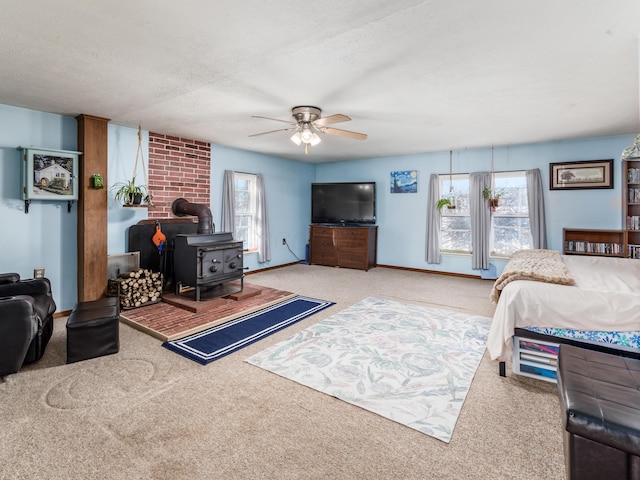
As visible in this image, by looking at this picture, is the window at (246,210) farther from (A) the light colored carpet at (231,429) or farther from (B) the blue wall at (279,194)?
(A) the light colored carpet at (231,429)

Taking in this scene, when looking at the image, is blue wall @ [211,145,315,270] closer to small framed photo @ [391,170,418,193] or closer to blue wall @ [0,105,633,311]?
blue wall @ [0,105,633,311]

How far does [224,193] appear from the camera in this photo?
545 centimetres

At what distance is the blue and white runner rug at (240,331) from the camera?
2734mm

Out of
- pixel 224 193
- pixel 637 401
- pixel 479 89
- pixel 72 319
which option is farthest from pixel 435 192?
pixel 72 319

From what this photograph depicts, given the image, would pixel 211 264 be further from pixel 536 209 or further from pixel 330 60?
pixel 536 209

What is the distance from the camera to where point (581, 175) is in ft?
15.8

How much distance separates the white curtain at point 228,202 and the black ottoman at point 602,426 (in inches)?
192

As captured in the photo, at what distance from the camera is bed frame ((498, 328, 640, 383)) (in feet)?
7.17

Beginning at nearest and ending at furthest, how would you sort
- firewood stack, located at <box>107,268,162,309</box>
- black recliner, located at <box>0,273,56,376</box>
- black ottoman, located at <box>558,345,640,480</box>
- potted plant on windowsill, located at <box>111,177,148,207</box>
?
black ottoman, located at <box>558,345,640,480</box> < black recliner, located at <box>0,273,56,376</box> < firewood stack, located at <box>107,268,162,309</box> < potted plant on windowsill, located at <box>111,177,148,207</box>

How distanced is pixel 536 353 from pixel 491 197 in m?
3.79

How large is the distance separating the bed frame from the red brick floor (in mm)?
2632

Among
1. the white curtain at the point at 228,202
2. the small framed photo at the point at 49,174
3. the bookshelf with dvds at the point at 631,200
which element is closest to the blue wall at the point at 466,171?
the bookshelf with dvds at the point at 631,200

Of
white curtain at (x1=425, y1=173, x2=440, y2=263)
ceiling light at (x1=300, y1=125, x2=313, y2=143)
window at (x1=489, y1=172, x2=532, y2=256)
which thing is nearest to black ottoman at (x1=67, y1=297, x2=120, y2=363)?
ceiling light at (x1=300, y1=125, x2=313, y2=143)

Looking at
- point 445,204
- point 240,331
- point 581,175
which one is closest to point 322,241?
point 445,204
